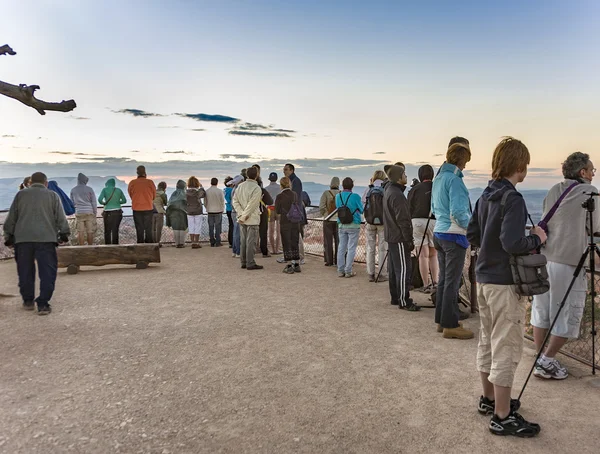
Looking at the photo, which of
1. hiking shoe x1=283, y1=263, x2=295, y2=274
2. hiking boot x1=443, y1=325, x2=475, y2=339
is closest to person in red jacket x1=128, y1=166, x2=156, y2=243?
hiking shoe x1=283, y1=263, x2=295, y2=274

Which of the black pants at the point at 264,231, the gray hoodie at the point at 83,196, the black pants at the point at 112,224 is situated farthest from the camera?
the black pants at the point at 112,224

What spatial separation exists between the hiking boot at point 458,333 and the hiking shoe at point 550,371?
1.13 meters

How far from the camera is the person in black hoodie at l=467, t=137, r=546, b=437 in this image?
10.5 ft

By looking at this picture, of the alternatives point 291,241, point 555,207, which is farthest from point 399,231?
point 291,241

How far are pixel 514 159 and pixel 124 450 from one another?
3322mm

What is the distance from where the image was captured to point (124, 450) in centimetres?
338

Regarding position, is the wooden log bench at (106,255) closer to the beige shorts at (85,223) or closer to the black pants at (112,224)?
the beige shorts at (85,223)

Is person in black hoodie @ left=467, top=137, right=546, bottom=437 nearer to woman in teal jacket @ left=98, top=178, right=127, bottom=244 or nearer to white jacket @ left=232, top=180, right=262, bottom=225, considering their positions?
white jacket @ left=232, top=180, right=262, bottom=225

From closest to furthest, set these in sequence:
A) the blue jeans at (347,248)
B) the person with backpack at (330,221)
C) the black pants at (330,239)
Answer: the blue jeans at (347,248), the person with backpack at (330,221), the black pants at (330,239)

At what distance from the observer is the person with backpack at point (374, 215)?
8445 mm

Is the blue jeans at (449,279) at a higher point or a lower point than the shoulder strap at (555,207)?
lower

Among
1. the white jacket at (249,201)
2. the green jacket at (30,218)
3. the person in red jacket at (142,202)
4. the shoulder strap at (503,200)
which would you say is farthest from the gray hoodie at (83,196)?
the shoulder strap at (503,200)

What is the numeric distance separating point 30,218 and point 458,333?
582cm

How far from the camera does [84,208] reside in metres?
12.0
